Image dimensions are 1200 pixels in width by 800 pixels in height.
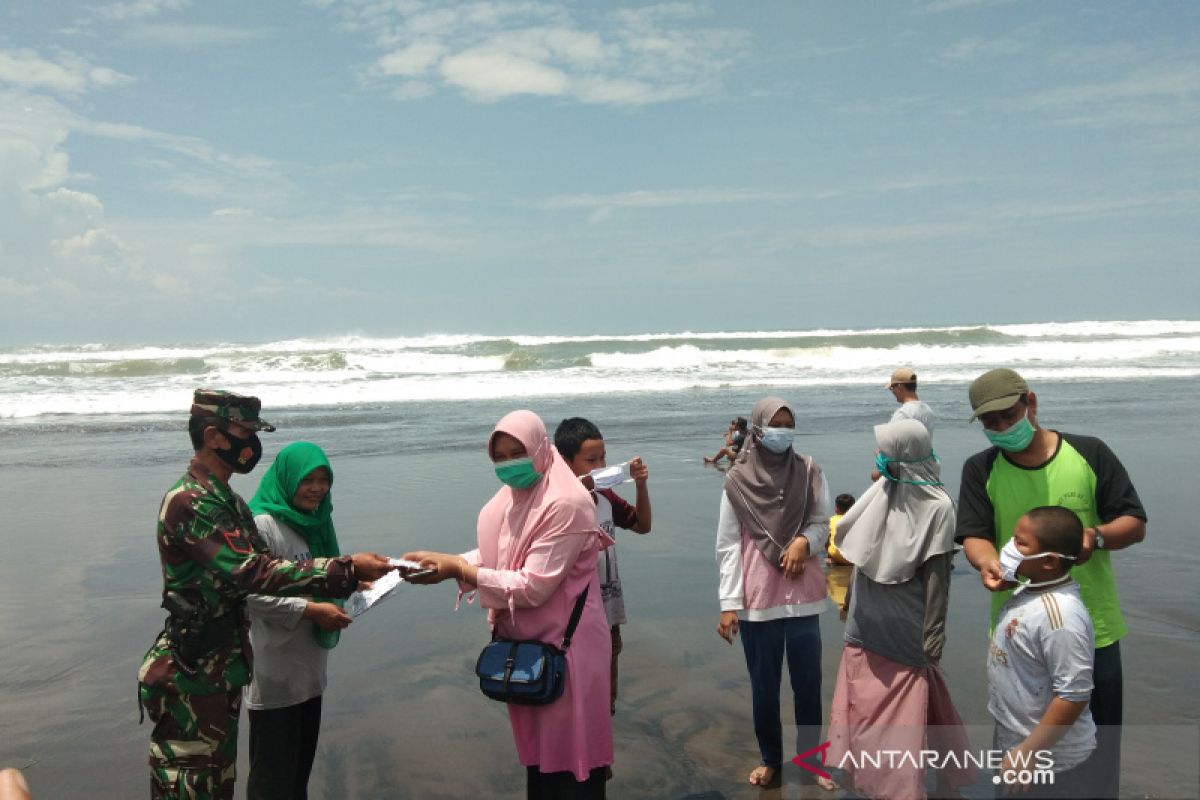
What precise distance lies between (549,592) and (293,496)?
1.08 m

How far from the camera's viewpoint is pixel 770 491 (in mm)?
3900

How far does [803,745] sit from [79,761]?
3351mm

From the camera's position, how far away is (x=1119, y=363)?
101 ft

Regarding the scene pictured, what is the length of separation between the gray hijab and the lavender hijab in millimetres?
415

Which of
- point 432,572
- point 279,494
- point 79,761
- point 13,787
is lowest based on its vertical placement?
point 79,761

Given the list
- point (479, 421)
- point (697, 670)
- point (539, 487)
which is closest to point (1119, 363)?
point (479, 421)

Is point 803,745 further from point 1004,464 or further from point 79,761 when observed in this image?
point 79,761

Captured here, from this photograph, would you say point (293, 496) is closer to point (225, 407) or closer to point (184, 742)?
point (225, 407)

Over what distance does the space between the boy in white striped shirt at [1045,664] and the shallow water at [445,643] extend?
701 millimetres

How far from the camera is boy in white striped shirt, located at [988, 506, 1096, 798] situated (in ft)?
8.85

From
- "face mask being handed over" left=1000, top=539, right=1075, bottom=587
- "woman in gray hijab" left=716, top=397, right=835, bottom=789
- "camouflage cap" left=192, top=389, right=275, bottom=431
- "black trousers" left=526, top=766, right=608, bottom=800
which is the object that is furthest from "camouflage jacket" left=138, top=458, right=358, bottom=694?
"face mask being handed over" left=1000, top=539, right=1075, bottom=587

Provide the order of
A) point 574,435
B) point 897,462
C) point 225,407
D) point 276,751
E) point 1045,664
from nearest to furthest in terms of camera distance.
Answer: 1. point 1045,664
2. point 225,407
3. point 276,751
4. point 897,462
5. point 574,435

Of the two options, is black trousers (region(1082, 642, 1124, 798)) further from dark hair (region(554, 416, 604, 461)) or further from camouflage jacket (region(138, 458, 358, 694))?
camouflage jacket (region(138, 458, 358, 694))

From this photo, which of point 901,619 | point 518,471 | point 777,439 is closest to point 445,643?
point 777,439
